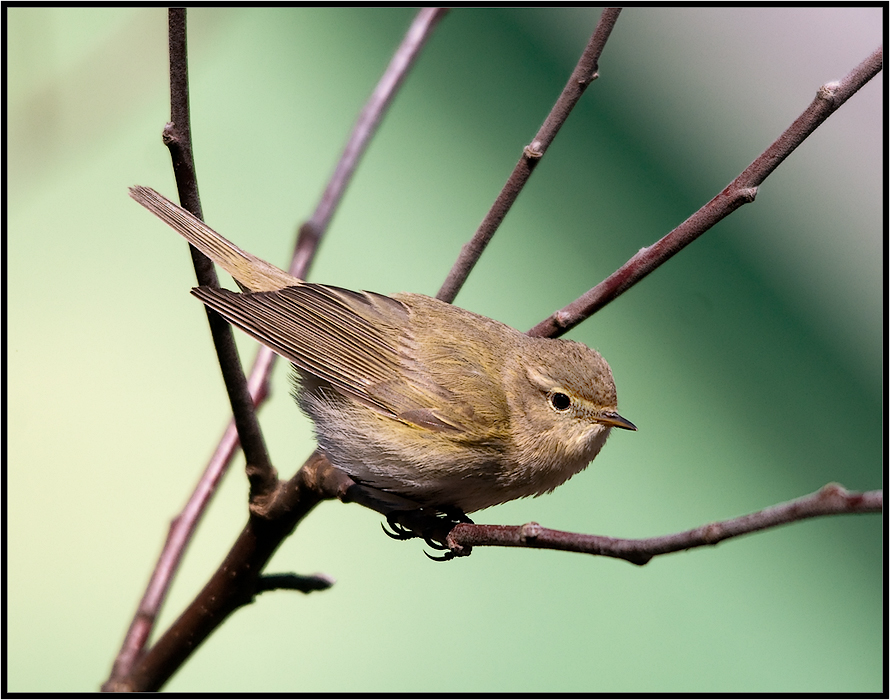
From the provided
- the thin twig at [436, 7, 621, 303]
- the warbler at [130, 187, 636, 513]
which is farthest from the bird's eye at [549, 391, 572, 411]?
the thin twig at [436, 7, 621, 303]

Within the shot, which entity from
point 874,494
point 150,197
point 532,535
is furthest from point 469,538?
point 150,197

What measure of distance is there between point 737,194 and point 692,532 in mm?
837

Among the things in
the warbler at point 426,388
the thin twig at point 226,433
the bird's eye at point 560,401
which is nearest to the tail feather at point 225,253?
the warbler at point 426,388

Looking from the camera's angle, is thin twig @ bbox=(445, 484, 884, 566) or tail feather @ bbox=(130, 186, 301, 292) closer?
thin twig @ bbox=(445, 484, 884, 566)

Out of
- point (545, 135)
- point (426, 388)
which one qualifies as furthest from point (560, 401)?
point (545, 135)

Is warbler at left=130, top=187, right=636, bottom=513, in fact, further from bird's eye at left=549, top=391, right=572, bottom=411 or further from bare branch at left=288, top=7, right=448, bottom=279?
bare branch at left=288, top=7, right=448, bottom=279

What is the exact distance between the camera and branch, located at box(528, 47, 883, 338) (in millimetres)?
1470

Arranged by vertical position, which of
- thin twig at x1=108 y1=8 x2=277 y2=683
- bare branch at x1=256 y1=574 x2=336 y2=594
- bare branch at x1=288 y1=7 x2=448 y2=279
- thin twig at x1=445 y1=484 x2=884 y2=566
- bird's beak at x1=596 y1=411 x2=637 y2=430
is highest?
bare branch at x1=288 y1=7 x2=448 y2=279

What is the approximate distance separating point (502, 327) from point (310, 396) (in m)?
0.56

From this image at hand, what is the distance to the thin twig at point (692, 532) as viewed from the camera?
2.77 ft

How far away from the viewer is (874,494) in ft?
2.67

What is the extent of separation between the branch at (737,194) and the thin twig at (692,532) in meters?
0.65

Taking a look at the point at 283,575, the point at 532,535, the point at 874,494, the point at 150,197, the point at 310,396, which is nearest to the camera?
the point at 874,494

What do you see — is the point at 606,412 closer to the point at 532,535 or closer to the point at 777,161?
the point at 777,161
